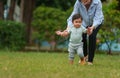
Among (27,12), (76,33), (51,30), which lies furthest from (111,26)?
(76,33)

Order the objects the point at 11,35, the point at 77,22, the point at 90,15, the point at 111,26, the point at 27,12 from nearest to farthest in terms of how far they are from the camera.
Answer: the point at 77,22 → the point at 90,15 → the point at 111,26 → the point at 11,35 → the point at 27,12

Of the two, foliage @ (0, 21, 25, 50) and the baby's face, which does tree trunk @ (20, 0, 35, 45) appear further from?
the baby's face

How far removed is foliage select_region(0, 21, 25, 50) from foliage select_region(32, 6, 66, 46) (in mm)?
1571

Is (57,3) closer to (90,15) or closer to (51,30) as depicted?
(51,30)

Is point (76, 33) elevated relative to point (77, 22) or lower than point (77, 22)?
lower

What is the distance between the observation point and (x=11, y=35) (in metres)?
21.9

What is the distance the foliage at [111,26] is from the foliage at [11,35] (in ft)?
13.3

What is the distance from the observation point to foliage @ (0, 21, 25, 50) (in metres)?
21.7

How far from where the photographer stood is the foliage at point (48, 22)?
23.2 metres

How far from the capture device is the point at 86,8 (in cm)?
1084

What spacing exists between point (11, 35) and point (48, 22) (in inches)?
90.5

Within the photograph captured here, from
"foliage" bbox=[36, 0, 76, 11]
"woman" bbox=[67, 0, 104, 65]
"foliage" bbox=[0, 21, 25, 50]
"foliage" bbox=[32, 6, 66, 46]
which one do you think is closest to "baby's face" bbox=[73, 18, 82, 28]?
"woman" bbox=[67, 0, 104, 65]

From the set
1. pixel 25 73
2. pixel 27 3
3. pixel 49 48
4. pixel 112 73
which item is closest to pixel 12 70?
pixel 25 73

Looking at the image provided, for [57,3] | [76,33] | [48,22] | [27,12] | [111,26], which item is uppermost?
[76,33]
